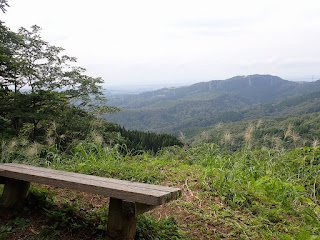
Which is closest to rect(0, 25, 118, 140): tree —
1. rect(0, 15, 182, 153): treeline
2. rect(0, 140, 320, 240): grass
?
rect(0, 15, 182, 153): treeline

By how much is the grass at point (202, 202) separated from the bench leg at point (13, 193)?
0.11m

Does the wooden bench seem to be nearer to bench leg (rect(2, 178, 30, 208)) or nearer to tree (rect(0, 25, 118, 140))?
bench leg (rect(2, 178, 30, 208))

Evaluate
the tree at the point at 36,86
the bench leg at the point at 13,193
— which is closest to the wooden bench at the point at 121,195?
the bench leg at the point at 13,193

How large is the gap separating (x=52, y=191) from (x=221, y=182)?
6.35 ft

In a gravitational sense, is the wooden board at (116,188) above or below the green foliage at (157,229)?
above

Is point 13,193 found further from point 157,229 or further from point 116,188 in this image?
point 157,229

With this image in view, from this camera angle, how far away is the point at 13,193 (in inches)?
96.2

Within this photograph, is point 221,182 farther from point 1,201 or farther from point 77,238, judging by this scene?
point 1,201

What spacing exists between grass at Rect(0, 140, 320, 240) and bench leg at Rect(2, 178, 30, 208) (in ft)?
0.37

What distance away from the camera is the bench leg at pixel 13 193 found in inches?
96.1

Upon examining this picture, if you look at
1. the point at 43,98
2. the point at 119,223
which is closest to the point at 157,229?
the point at 119,223

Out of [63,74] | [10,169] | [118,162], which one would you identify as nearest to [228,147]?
[118,162]

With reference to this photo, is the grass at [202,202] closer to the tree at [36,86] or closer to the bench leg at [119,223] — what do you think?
the bench leg at [119,223]

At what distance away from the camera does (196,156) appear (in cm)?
433
